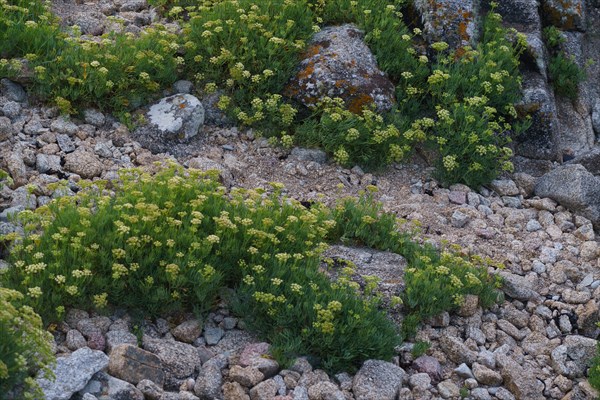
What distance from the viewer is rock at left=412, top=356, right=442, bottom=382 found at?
20.3 ft

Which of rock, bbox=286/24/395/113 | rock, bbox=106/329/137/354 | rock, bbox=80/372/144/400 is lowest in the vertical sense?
rock, bbox=106/329/137/354

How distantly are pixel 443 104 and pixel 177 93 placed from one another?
286 centimetres

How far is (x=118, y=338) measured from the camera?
5766mm

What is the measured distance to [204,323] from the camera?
623 cm

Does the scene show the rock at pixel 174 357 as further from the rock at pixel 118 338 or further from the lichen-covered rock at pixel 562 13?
the lichen-covered rock at pixel 562 13

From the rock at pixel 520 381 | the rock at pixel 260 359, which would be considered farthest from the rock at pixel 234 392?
the rock at pixel 520 381

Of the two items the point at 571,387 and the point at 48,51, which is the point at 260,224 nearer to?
the point at 571,387

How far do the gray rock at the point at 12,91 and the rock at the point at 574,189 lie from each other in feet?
17.6

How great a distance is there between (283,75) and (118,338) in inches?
157

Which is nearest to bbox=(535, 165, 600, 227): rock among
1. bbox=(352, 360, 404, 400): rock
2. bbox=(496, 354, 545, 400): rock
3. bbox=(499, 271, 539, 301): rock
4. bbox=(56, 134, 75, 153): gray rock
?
bbox=(499, 271, 539, 301): rock

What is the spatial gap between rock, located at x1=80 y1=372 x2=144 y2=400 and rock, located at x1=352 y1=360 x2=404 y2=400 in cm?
151

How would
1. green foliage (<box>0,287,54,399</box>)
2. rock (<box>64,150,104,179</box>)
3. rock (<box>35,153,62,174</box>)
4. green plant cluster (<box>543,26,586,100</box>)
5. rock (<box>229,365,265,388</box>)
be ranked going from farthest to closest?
green plant cluster (<box>543,26,586,100</box>) → rock (<box>64,150,104,179</box>) → rock (<box>35,153,62,174</box>) → rock (<box>229,365,265,388</box>) → green foliage (<box>0,287,54,399</box>)

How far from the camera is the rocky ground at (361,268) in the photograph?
222 inches

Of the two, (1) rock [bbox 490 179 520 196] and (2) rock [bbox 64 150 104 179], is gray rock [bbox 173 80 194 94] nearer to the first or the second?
(2) rock [bbox 64 150 104 179]
